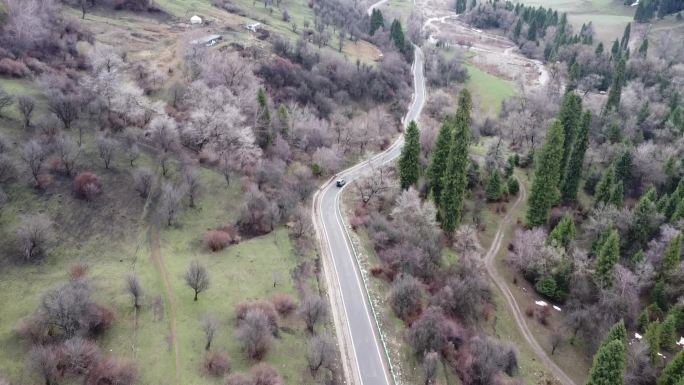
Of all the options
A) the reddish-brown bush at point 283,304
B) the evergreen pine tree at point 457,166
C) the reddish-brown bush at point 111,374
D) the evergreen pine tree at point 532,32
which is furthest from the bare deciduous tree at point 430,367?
the evergreen pine tree at point 532,32

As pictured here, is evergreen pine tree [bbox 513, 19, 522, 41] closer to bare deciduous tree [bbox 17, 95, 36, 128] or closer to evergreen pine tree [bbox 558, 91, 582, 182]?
evergreen pine tree [bbox 558, 91, 582, 182]

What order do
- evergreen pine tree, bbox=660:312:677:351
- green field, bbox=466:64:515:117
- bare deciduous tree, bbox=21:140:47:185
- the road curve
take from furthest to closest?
green field, bbox=466:64:515:117 → evergreen pine tree, bbox=660:312:677:351 → bare deciduous tree, bbox=21:140:47:185 → the road curve

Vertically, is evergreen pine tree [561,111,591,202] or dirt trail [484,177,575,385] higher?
evergreen pine tree [561,111,591,202]

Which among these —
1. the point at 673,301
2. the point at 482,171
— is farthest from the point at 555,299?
the point at 482,171

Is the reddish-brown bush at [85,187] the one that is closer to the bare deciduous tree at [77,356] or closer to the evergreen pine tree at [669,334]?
the bare deciduous tree at [77,356]

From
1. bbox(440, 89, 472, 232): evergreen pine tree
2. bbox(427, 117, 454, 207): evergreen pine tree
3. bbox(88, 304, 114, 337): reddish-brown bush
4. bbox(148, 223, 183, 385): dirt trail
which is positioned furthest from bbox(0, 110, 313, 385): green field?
bbox(427, 117, 454, 207): evergreen pine tree

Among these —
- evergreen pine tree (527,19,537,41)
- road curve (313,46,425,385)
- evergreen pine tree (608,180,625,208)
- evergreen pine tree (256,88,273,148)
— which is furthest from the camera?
evergreen pine tree (527,19,537,41)
